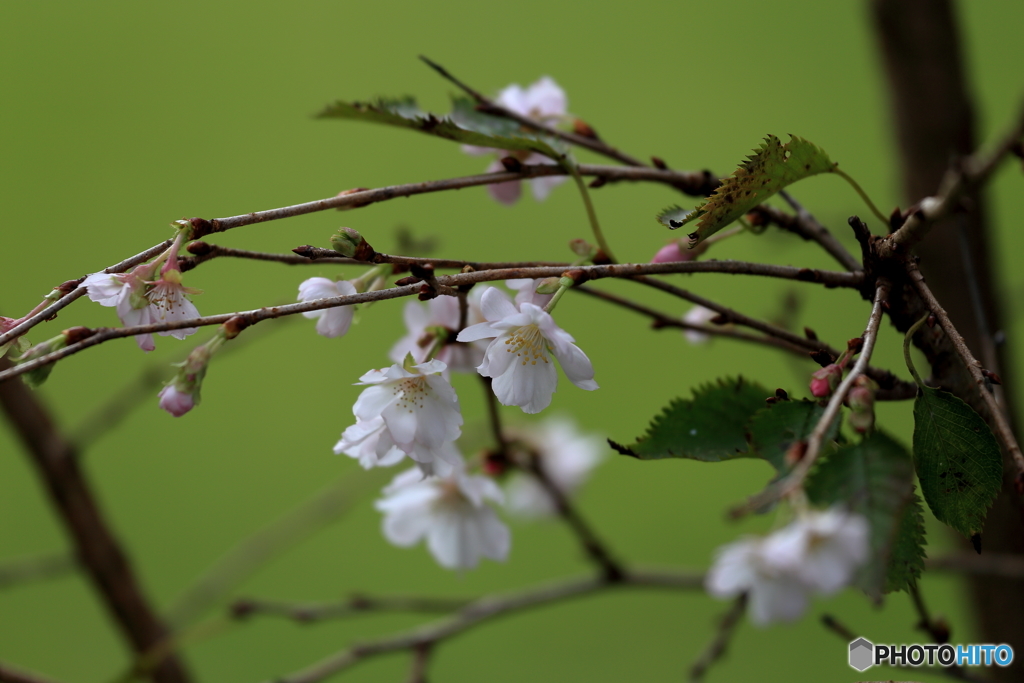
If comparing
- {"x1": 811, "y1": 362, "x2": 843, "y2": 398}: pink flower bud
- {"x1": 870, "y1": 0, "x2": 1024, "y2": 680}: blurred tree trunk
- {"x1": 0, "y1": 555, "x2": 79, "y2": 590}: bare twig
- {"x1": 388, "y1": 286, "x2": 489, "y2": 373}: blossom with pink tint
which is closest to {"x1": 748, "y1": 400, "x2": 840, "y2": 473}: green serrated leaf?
{"x1": 811, "y1": 362, "x2": 843, "y2": 398}: pink flower bud

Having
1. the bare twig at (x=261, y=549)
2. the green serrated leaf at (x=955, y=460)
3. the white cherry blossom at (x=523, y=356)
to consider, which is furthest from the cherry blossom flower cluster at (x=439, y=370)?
the bare twig at (x=261, y=549)

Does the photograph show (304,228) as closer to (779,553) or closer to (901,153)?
(901,153)

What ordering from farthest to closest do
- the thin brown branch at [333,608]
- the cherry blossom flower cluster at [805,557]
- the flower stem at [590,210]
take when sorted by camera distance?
the thin brown branch at [333,608]
the flower stem at [590,210]
the cherry blossom flower cluster at [805,557]

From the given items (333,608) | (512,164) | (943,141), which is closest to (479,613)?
(333,608)

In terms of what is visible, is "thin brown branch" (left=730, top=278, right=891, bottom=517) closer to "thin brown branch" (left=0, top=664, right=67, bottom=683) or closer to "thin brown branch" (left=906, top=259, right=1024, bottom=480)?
"thin brown branch" (left=906, top=259, right=1024, bottom=480)

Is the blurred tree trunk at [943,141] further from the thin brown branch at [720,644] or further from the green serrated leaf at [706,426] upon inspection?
the green serrated leaf at [706,426]

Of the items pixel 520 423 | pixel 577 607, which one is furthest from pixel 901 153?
pixel 577 607

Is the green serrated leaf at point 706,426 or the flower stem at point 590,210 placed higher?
the flower stem at point 590,210
